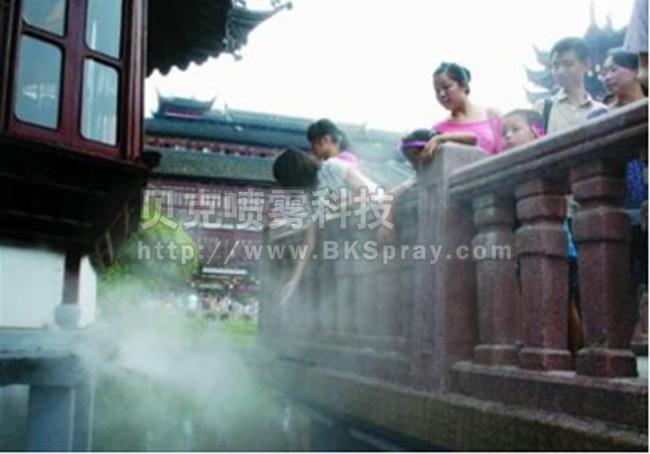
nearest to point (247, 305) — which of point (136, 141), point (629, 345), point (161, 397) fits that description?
point (161, 397)

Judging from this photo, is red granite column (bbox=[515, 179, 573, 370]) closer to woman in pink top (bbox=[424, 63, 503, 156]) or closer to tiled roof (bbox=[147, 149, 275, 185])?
woman in pink top (bbox=[424, 63, 503, 156])

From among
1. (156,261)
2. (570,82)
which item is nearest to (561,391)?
(570,82)

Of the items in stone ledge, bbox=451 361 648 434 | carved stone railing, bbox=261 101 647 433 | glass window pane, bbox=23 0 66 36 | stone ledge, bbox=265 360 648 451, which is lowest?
stone ledge, bbox=265 360 648 451

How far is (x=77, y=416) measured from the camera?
338 centimetres

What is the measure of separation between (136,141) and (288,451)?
6.74 ft

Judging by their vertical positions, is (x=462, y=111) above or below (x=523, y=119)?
above

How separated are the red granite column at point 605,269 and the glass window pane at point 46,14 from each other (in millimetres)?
2837

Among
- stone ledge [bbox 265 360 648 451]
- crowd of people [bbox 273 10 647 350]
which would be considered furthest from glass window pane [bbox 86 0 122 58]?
stone ledge [bbox 265 360 648 451]

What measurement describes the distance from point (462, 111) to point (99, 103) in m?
2.02

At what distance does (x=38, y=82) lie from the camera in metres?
3.46

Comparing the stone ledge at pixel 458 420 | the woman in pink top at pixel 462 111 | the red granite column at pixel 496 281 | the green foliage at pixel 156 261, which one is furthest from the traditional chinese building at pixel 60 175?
the green foliage at pixel 156 261

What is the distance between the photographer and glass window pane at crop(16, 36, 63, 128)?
338 cm

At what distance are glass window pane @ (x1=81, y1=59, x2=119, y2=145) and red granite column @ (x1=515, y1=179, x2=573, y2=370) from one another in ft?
7.72

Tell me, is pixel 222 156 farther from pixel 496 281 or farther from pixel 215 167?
pixel 496 281
